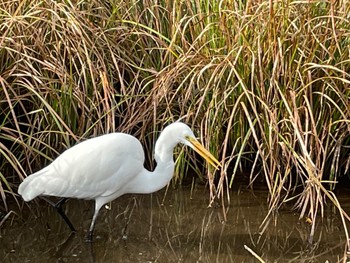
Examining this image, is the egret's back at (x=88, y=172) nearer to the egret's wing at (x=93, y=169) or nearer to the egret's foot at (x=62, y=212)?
the egret's wing at (x=93, y=169)

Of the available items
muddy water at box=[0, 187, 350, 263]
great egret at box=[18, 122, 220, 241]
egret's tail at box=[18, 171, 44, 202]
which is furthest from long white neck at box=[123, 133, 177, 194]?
egret's tail at box=[18, 171, 44, 202]

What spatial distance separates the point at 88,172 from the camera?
160 inches

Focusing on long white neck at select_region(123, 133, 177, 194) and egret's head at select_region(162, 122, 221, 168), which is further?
long white neck at select_region(123, 133, 177, 194)

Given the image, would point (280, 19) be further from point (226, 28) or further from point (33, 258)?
point (33, 258)

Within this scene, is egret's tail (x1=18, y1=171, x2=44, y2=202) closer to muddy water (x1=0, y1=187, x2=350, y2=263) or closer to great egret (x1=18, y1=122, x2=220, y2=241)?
great egret (x1=18, y1=122, x2=220, y2=241)

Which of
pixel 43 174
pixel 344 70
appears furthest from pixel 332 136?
pixel 43 174

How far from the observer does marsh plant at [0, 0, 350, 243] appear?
4.38m

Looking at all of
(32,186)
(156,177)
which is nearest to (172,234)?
(156,177)

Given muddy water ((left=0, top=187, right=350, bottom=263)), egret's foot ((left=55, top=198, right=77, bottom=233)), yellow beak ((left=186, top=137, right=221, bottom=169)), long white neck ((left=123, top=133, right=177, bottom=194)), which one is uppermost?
yellow beak ((left=186, top=137, right=221, bottom=169))

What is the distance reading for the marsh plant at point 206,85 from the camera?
4.38 m

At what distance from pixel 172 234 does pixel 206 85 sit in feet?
2.86

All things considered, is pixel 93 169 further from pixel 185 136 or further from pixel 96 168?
pixel 185 136

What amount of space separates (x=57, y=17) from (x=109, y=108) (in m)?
0.59

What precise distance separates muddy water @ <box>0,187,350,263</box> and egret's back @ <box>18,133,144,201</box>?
265mm
